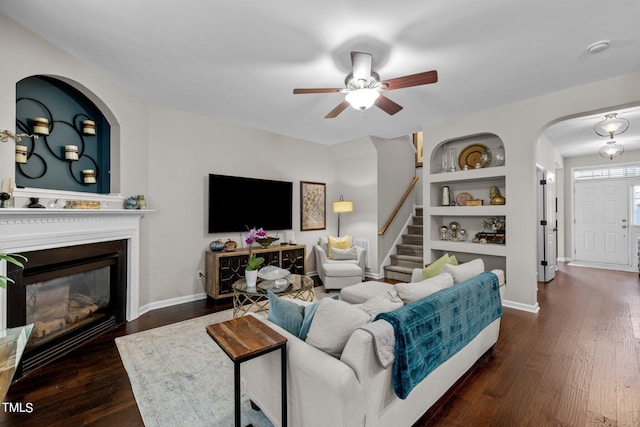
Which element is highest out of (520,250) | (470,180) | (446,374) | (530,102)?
(530,102)

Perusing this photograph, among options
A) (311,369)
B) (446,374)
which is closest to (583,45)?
(446,374)

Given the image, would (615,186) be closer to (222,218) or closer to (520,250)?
(520,250)

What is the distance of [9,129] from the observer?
2236 mm

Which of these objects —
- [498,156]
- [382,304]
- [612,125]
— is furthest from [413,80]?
[612,125]

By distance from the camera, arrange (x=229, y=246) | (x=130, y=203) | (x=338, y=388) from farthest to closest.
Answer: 1. (x=229, y=246)
2. (x=130, y=203)
3. (x=338, y=388)

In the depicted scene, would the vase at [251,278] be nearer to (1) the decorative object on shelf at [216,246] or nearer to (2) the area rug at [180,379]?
(2) the area rug at [180,379]

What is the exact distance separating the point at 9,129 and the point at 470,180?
5.36 m

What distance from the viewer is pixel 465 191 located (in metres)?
4.69

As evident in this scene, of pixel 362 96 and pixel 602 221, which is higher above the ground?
pixel 362 96

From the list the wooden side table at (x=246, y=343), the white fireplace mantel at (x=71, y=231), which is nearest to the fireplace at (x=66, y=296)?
the white fireplace mantel at (x=71, y=231)

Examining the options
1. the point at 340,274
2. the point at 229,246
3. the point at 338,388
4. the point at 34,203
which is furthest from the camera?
the point at 340,274

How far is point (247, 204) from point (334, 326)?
3.50 meters

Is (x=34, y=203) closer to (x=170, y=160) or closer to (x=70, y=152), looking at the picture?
(x=70, y=152)

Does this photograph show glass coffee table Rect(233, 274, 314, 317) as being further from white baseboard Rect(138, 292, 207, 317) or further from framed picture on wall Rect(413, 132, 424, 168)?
framed picture on wall Rect(413, 132, 424, 168)
